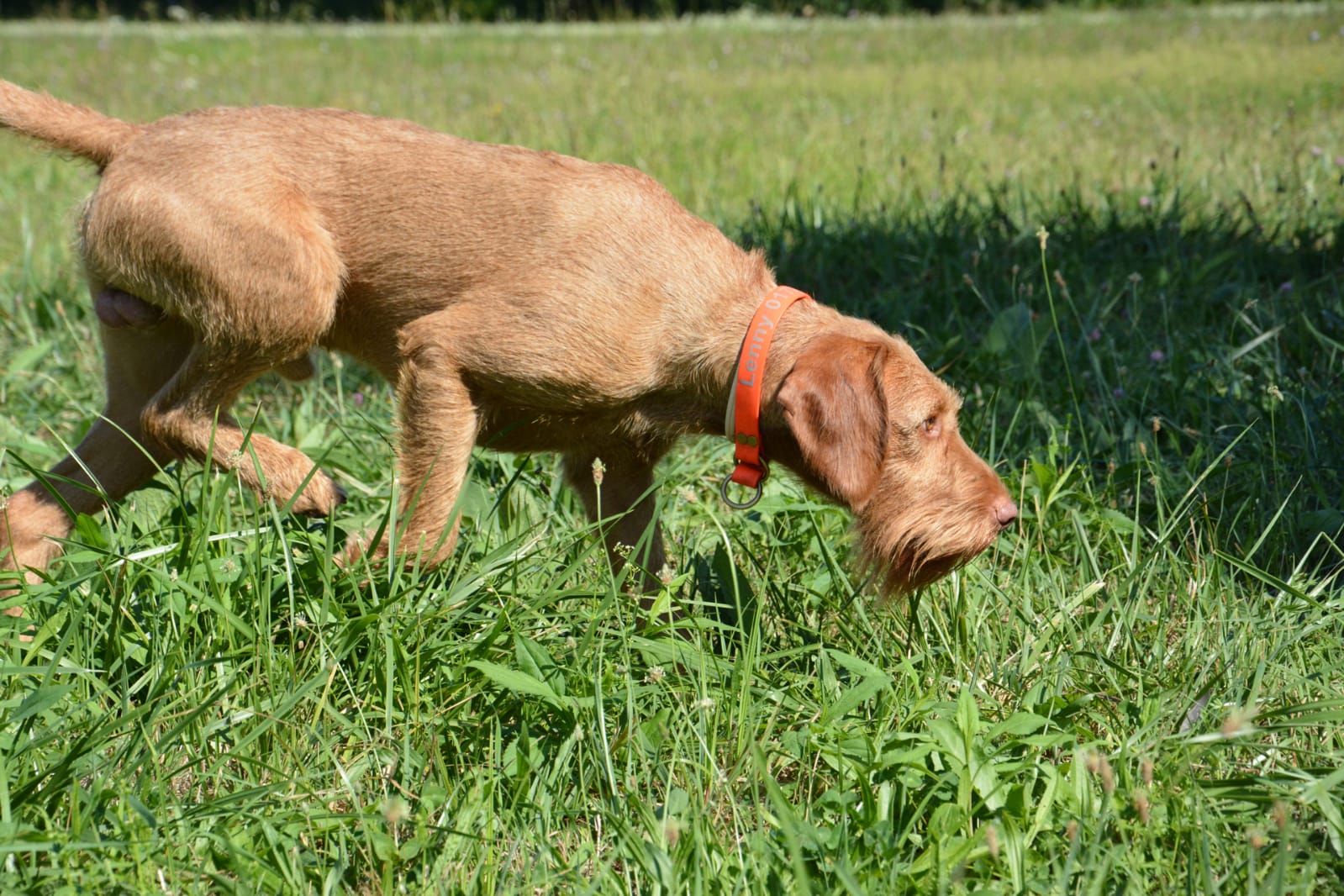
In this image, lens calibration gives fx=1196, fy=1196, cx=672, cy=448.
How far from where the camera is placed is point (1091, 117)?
8984 mm

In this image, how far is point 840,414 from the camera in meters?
3.08

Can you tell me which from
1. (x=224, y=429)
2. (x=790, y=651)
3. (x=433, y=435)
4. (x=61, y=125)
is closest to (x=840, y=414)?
(x=790, y=651)

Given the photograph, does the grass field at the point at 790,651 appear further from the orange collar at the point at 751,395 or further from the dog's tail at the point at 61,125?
the dog's tail at the point at 61,125

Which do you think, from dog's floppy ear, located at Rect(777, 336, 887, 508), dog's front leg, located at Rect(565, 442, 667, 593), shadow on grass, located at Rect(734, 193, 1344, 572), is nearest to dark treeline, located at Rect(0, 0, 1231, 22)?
shadow on grass, located at Rect(734, 193, 1344, 572)

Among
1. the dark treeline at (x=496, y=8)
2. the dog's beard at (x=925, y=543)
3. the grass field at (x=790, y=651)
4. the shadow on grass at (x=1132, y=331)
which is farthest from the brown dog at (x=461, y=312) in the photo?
the dark treeline at (x=496, y=8)

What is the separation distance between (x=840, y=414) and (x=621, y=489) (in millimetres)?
940

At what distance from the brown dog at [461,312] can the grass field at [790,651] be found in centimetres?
23

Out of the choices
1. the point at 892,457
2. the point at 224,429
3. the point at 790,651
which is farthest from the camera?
the point at 224,429

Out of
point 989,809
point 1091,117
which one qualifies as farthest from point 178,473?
point 1091,117

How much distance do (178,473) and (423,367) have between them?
2.43 ft

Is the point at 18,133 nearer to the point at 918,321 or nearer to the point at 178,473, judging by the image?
the point at 178,473

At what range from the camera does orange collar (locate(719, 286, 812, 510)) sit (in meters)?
3.20

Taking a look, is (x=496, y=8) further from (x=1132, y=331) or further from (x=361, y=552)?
(x=361, y=552)

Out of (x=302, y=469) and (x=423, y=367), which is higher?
(x=423, y=367)
